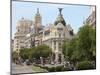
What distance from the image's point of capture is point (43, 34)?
2445 mm

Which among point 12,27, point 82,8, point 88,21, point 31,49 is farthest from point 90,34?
point 12,27

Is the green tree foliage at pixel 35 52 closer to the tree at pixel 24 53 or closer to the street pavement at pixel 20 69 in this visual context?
the tree at pixel 24 53

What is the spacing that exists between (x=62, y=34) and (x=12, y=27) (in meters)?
0.60

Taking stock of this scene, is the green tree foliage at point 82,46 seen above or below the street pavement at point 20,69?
above

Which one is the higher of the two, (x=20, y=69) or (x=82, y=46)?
(x=82, y=46)

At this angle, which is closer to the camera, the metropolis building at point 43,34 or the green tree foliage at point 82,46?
the metropolis building at point 43,34

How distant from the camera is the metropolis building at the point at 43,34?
7.76 ft

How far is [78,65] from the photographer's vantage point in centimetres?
257

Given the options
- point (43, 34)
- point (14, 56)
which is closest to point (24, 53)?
point (14, 56)

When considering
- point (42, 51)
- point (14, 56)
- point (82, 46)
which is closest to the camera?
point (14, 56)

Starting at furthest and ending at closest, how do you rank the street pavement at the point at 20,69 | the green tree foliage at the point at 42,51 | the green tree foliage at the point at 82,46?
the green tree foliage at the point at 82,46
the green tree foliage at the point at 42,51
the street pavement at the point at 20,69

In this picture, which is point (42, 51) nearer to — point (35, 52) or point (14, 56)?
point (35, 52)

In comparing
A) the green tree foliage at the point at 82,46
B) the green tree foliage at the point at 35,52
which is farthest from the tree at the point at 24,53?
the green tree foliage at the point at 82,46

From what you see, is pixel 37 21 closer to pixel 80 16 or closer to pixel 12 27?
pixel 12 27
